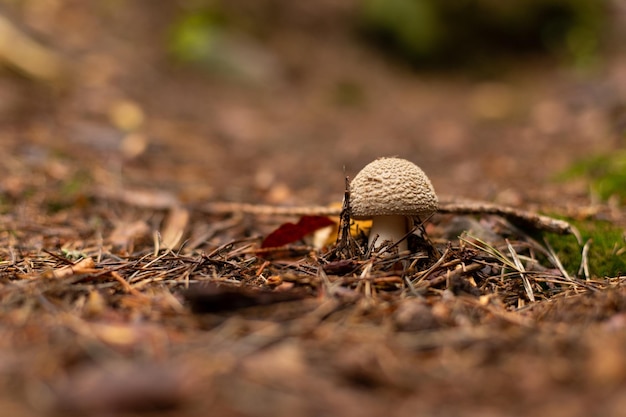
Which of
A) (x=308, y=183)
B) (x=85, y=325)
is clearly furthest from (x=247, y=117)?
(x=85, y=325)

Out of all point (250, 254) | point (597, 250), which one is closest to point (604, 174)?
point (597, 250)

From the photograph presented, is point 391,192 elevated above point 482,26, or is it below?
below

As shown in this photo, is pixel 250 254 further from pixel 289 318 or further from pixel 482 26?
pixel 482 26

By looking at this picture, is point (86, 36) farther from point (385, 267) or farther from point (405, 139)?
point (385, 267)

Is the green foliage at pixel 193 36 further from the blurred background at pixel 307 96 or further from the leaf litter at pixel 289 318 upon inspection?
the leaf litter at pixel 289 318

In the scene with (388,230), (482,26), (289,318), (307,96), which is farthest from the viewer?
(482,26)

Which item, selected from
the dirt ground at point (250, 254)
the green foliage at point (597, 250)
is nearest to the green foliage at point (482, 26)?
the dirt ground at point (250, 254)

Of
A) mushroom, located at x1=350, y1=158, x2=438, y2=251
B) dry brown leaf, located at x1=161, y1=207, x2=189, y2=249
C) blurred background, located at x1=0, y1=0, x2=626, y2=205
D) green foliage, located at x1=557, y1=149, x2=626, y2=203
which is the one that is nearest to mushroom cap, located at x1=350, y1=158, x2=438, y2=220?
mushroom, located at x1=350, y1=158, x2=438, y2=251
